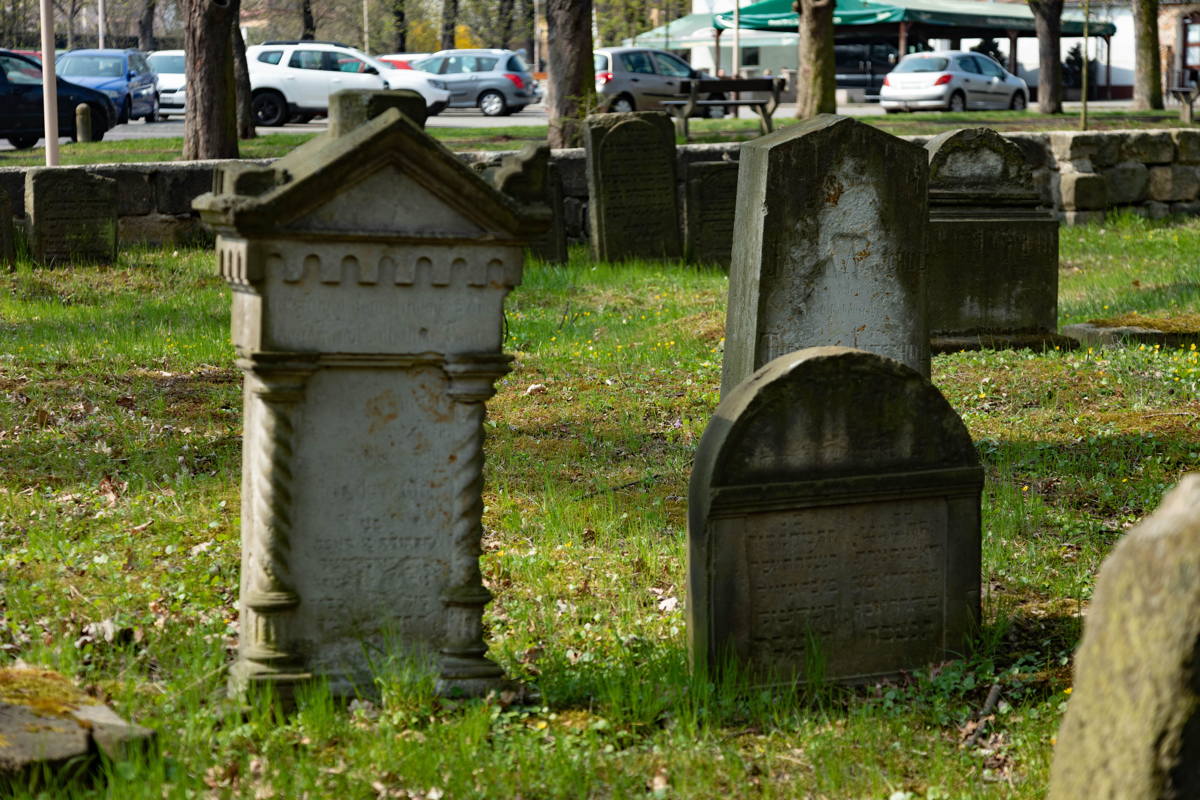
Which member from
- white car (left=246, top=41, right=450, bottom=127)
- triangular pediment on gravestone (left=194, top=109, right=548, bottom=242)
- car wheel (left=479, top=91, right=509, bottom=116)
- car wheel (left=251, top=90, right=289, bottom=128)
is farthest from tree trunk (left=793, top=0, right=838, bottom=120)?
triangular pediment on gravestone (left=194, top=109, right=548, bottom=242)

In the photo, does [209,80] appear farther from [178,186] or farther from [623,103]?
[623,103]

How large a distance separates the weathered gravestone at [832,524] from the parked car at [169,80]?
32.6m

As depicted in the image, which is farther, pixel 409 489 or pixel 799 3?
pixel 799 3

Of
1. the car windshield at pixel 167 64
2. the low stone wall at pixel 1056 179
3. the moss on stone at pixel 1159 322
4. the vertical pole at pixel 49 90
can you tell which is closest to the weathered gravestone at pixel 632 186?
the low stone wall at pixel 1056 179

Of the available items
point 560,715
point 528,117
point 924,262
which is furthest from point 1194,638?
point 528,117

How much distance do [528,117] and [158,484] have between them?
97.0 ft

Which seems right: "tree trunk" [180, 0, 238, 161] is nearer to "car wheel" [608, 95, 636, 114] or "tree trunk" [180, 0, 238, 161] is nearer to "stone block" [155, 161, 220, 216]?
"stone block" [155, 161, 220, 216]

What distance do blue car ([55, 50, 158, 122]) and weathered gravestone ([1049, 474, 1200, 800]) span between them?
29502 mm

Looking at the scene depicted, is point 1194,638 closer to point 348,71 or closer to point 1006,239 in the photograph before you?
point 1006,239

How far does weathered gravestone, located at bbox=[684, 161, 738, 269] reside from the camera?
48.1ft

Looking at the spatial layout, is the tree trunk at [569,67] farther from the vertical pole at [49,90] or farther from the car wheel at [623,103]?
the car wheel at [623,103]

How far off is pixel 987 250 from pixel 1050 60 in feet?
72.1

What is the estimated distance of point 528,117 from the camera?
1403 inches

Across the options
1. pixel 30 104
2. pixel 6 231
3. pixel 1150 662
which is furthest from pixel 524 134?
pixel 1150 662
